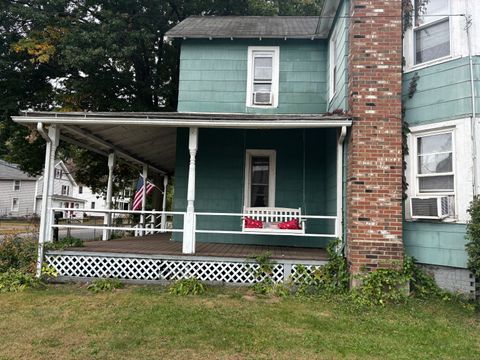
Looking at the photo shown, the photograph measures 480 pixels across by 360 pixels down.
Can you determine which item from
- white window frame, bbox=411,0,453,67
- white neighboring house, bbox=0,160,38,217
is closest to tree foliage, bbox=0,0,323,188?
white window frame, bbox=411,0,453,67

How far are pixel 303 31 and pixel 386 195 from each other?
18.0ft

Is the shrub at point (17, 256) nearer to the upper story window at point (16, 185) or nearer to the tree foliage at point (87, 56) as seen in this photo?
the tree foliage at point (87, 56)

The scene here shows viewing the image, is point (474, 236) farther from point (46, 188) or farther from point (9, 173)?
point (9, 173)

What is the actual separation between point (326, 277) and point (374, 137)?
258 centimetres

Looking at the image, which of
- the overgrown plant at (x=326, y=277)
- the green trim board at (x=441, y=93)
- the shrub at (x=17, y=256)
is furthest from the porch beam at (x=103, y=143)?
the green trim board at (x=441, y=93)

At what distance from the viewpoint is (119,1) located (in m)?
14.0

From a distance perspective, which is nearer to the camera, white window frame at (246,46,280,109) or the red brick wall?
the red brick wall

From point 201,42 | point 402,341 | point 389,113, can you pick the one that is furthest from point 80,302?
point 201,42

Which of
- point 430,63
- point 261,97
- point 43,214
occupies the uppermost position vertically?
point 261,97

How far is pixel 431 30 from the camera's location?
636 cm

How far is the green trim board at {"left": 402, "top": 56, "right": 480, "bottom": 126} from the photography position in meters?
5.80

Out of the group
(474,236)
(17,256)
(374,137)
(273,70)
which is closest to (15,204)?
(17,256)

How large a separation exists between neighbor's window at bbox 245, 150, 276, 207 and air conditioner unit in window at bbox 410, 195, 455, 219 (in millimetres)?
3692

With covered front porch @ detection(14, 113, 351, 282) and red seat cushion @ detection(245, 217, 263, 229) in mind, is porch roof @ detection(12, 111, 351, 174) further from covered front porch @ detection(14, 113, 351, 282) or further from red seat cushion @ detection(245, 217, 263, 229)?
red seat cushion @ detection(245, 217, 263, 229)
